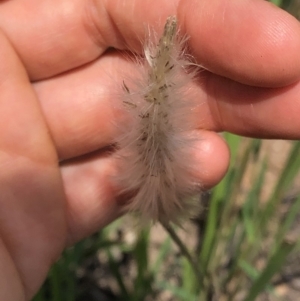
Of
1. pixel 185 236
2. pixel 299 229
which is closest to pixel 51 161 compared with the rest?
pixel 185 236

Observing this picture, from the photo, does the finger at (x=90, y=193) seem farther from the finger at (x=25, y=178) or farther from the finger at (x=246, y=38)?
the finger at (x=246, y=38)

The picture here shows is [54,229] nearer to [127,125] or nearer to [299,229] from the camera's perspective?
[127,125]

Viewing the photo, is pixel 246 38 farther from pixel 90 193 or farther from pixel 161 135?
pixel 90 193

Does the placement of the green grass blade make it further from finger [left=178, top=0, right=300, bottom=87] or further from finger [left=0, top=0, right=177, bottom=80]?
finger [left=0, top=0, right=177, bottom=80]

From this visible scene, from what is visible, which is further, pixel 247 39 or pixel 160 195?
pixel 160 195

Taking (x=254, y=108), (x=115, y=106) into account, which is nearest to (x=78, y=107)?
(x=115, y=106)

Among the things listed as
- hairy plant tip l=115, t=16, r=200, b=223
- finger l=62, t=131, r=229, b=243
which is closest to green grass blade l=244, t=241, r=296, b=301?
hairy plant tip l=115, t=16, r=200, b=223

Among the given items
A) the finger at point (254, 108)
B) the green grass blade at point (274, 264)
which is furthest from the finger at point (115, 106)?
the green grass blade at point (274, 264)

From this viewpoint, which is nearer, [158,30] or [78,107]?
[158,30]
